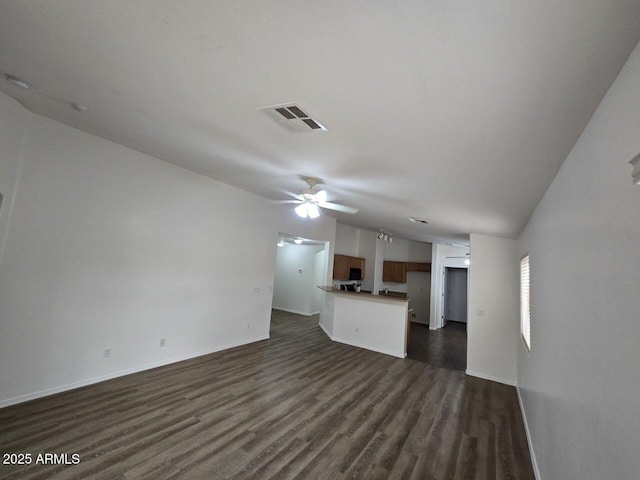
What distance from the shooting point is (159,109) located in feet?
7.63

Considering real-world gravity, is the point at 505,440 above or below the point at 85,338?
below

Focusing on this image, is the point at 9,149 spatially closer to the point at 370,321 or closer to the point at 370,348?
the point at 370,321

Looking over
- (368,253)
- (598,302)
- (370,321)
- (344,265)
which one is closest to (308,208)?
(598,302)

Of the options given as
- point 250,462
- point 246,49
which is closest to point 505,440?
point 250,462

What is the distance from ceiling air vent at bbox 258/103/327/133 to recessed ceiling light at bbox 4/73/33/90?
2001 mm

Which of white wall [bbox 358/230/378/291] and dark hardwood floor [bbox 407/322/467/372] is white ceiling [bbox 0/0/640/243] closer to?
dark hardwood floor [bbox 407/322/467/372]

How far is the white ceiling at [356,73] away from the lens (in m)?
1.06

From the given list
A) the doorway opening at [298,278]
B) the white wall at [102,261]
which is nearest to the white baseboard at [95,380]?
the white wall at [102,261]

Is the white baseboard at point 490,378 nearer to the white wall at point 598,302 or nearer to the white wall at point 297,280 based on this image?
the white wall at point 598,302

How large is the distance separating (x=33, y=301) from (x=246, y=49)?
3486 mm

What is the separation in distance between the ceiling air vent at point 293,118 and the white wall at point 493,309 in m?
4.45

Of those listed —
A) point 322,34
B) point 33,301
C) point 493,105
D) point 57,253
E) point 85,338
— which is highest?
point 322,34

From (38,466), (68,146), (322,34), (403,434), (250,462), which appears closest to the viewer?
(322,34)

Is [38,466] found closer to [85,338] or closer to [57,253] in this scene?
[85,338]
